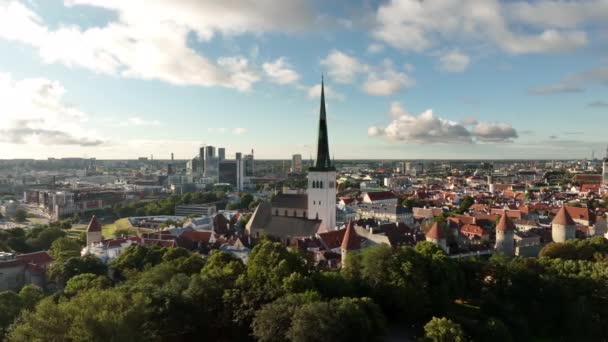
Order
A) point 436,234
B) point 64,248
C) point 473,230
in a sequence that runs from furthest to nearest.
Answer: point 473,230
point 64,248
point 436,234

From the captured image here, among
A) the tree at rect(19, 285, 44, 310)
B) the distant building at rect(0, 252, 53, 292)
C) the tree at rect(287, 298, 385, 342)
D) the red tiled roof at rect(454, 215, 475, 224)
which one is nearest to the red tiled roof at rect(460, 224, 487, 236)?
the red tiled roof at rect(454, 215, 475, 224)

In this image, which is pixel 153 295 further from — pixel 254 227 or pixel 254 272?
pixel 254 227

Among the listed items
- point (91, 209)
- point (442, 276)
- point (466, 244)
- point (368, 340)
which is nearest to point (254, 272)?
point (368, 340)

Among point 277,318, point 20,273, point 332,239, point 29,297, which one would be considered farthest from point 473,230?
point 20,273

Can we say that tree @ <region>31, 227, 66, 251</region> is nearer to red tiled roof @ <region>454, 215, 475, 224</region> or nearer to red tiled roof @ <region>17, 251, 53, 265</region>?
red tiled roof @ <region>17, 251, 53, 265</region>

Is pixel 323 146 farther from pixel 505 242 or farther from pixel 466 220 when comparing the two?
pixel 466 220

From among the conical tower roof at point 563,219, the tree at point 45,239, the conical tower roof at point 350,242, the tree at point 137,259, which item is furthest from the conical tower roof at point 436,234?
the tree at point 45,239
